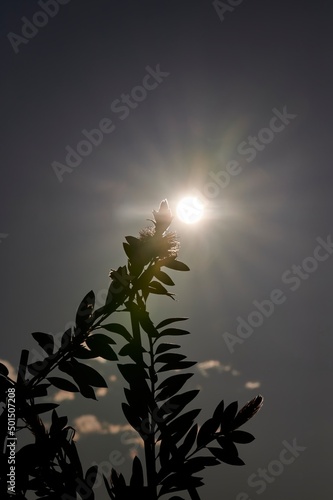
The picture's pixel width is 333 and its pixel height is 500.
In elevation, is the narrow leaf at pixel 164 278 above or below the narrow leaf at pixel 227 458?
above

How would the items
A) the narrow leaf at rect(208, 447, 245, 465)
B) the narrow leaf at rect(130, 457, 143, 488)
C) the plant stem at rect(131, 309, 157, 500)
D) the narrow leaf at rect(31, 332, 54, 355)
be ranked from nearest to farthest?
1. the plant stem at rect(131, 309, 157, 500)
2. the narrow leaf at rect(130, 457, 143, 488)
3. the narrow leaf at rect(208, 447, 245, 465)
4. the narrow leaf at rect(31, 332, 54, 355)

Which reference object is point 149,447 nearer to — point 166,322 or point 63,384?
point 63,384

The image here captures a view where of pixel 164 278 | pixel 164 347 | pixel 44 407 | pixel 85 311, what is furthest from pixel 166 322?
pixel 44 407

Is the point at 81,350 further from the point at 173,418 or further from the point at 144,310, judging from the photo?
the point at 173,418

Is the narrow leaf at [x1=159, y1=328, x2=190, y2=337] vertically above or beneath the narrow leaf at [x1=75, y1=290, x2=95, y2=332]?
beneath

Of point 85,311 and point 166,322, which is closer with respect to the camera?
point 85,311

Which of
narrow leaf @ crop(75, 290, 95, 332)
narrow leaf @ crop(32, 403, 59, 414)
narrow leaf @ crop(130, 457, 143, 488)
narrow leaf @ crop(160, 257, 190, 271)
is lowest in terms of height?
narrow leaf @ crop(130, 457, 143, 488)

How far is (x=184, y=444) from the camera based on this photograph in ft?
6.59

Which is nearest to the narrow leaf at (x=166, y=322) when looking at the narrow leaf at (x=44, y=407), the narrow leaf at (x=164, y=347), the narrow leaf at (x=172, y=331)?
the narrow leaf at (x=172, y=331)

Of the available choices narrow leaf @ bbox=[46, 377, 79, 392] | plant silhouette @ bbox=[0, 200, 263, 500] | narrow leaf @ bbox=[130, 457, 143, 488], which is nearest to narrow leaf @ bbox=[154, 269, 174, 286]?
plant silhouette @ bbox=[0, 200, 263, 500]

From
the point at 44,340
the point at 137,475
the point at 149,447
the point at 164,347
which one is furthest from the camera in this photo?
the point at 164,347

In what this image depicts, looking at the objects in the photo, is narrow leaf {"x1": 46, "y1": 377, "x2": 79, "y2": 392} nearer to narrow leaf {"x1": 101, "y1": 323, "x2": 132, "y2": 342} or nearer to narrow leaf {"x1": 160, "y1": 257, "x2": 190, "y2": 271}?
narrow leaf {"x1": 101, "y1": 323, "x2": 132, "y2": 342}

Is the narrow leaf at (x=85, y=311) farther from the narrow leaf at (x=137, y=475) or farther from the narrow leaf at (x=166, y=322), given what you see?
the narrow leaf at (x=137, y=475)

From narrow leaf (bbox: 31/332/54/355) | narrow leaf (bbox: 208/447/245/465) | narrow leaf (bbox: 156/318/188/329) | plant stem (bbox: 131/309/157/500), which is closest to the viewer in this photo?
plant stem (bbox: 131/309/157/500)
